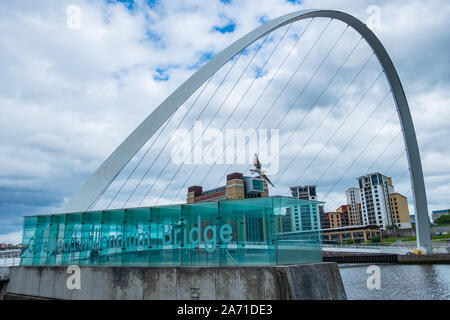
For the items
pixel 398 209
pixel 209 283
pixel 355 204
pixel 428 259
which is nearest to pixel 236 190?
pixel 398 209

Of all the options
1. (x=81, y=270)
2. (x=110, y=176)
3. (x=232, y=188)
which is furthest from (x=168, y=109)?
(x=232, y=188)

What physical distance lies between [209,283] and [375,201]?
117885mm

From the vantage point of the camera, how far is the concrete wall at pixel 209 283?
7.67 metres

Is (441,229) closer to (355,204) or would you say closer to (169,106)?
(169,106)

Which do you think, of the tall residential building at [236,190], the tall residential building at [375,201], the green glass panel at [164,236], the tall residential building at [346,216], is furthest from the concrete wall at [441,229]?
the green glass panel at [164,236]

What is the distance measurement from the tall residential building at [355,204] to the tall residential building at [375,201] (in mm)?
3343

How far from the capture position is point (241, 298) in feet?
25.9

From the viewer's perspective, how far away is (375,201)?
115m

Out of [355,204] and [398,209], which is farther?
[355,204]

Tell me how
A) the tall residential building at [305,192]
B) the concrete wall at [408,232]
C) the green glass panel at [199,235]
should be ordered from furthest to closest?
1. the tall residential building at [305,192]
2. the concrete wall at [408,232]
3. the green glass panel at [199,235]

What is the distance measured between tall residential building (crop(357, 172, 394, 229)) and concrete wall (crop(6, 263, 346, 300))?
104 m

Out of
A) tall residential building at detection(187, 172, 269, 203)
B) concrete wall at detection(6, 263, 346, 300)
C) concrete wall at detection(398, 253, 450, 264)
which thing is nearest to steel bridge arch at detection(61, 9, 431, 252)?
concrete wall at detection(6, 263, 346, 300)

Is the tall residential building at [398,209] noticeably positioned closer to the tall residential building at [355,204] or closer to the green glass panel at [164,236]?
the tall residential building at [355,204]

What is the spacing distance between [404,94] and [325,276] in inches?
1012
